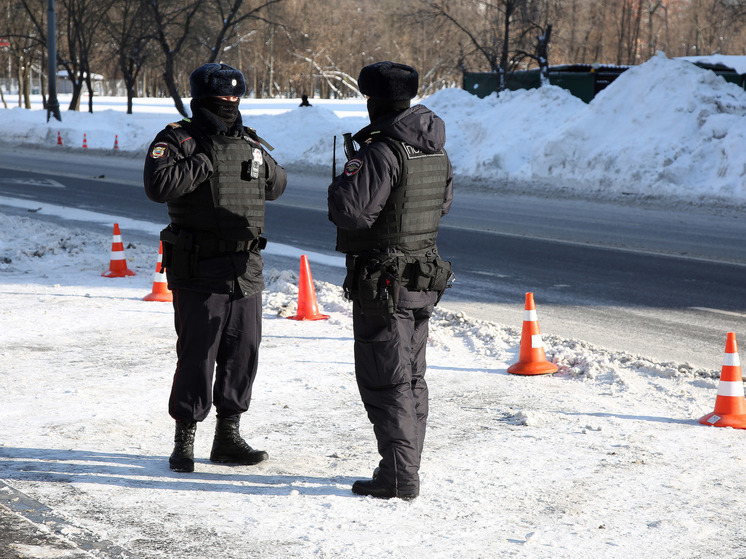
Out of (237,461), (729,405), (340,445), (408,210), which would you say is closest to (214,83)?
(408,210)

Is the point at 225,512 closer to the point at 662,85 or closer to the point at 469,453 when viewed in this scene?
the point at 469,453

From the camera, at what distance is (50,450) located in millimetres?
4828

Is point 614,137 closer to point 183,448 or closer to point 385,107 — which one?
point 385,107

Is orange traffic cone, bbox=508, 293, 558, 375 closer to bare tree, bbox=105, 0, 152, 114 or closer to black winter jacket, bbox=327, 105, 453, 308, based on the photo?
black winter jacket, bbox=327, 105, 453, 308

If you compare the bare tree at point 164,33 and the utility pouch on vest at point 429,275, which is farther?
the bare tree at point 164,33

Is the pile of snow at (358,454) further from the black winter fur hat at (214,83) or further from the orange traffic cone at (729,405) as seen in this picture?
the black winter fur hat at (214,83)

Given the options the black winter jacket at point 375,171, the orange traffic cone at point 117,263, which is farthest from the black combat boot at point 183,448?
the orange traffic cone at point 117,263

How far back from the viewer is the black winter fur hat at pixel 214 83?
441 cm

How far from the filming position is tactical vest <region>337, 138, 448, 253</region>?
405cm

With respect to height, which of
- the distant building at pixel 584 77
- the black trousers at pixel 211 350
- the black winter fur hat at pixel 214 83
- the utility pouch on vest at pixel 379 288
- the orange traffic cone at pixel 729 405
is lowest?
the orange traffic cone at pixel 729 405

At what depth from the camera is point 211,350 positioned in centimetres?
446

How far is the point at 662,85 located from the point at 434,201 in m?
18.7

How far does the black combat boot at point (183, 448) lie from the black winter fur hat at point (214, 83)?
159 cm

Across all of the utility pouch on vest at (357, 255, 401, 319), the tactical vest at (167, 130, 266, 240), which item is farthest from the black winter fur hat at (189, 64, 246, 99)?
the utility pouch on vest at (357, 255, 401, 319)
